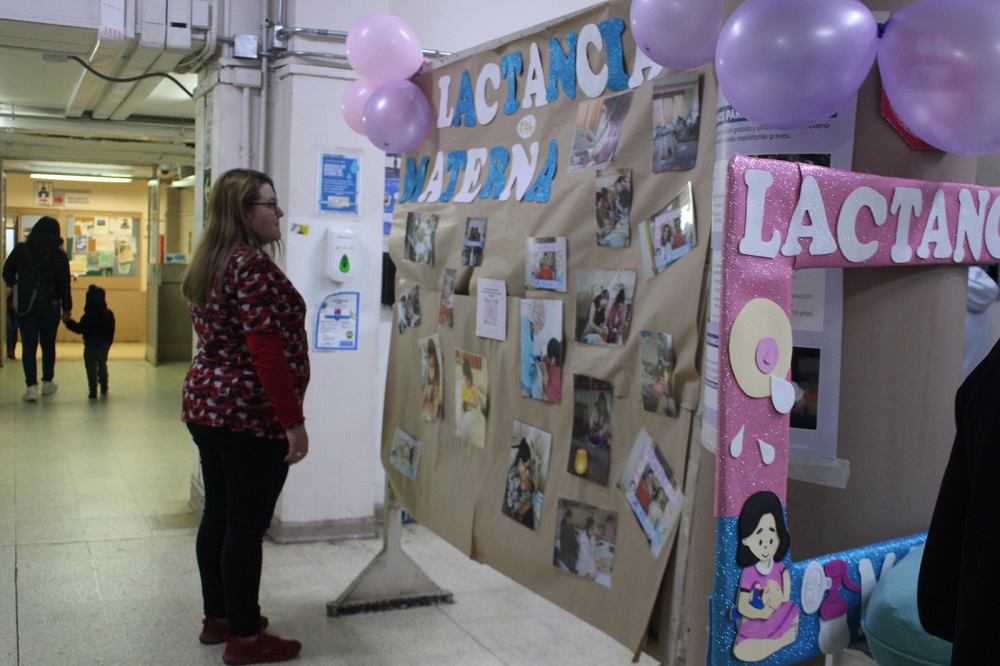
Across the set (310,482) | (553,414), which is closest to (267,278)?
(553,414)

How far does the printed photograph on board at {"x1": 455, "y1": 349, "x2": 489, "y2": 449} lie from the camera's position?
8.54 feet

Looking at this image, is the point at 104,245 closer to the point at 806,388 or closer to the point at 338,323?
the point at 338,323

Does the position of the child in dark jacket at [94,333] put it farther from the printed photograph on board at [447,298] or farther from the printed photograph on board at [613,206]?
the printed photograph on board at [613,206]

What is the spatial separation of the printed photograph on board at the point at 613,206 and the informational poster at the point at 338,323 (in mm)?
2392

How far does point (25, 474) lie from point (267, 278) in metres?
3.57

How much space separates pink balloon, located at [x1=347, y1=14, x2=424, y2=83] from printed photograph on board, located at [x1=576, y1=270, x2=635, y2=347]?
1271 mm

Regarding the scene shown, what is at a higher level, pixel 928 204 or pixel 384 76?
pixel 384 76

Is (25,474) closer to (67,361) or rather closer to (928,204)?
(928,204)

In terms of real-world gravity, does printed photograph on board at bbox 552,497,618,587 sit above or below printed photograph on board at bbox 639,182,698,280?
below

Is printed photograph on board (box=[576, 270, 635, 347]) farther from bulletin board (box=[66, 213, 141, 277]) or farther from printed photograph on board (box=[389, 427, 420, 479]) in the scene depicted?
bulletin board (box=[66, 213, 141, 277])

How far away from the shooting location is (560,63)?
2.30 m

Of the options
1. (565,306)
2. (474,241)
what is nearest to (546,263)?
(565,306)

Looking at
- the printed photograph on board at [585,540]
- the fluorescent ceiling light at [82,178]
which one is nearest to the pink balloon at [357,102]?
the printed photograph on board at [585,540]

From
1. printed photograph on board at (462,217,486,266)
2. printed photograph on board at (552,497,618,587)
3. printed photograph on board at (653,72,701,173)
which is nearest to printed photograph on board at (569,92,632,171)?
printed photograph on board at (653,72,701,173)
